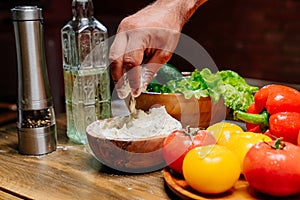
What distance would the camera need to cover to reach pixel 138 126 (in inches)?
42.5

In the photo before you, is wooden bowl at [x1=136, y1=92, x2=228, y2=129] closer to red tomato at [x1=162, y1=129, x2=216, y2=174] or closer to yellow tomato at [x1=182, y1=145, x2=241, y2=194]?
red tomato at [x1=162, y1=129, x2=216, y2=174]

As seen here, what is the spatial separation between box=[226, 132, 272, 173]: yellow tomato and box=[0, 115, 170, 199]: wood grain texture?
17 centimetres

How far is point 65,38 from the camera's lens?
1.29m

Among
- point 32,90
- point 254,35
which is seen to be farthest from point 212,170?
point 254,35

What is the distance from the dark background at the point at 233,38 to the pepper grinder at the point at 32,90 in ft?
7.10

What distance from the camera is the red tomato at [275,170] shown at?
802mm

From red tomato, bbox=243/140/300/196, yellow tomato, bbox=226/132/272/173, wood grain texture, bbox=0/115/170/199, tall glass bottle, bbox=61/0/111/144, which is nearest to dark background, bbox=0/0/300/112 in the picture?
tall glass bottle, bbox=61/0/111/144

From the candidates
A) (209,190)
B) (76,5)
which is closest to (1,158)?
(76,5)

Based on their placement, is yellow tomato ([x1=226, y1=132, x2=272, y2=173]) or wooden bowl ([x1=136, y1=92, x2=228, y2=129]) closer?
yellow tomato ([x1=226, y1=132, x2=272, y2=173])

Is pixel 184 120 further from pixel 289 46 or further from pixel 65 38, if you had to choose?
pixel 289 46

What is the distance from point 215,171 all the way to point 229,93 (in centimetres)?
49

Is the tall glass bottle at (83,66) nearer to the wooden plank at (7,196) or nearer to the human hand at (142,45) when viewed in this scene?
the human hand at (142,45)

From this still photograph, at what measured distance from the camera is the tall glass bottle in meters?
1.27

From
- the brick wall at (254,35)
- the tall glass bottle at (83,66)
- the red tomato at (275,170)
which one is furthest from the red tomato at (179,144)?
the brick wall at (254,35)
